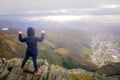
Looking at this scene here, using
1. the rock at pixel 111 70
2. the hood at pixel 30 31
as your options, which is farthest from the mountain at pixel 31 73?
the rock at pixel 111 70

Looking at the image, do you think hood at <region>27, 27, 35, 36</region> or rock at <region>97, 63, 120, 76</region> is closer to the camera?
hood at <region>27, 27, 35, 36</region>

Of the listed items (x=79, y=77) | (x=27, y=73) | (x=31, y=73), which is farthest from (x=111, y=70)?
(x=27, y=73)

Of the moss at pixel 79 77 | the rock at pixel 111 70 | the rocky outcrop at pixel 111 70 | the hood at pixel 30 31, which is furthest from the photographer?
the rock at pixel 111 70

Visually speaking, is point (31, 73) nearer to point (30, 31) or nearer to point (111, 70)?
point (30, 31)

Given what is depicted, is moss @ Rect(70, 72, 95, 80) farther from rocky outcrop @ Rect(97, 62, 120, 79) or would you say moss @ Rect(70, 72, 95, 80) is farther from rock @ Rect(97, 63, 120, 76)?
rock @ Rect(97, 63, 120, 76)

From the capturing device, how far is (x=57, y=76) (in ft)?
133

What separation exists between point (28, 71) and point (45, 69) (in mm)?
3661

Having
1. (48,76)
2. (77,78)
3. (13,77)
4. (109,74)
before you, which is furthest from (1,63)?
(109,74)

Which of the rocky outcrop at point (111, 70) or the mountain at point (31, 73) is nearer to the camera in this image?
the mountain at point (31, 73)

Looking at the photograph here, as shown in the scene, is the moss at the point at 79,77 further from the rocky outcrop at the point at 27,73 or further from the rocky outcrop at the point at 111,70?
the rocky outcrop at the point at 111,70

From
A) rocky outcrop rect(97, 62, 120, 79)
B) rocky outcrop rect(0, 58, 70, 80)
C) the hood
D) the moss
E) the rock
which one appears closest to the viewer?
the hood

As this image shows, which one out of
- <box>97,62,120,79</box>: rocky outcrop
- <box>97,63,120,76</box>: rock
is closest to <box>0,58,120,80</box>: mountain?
<box>97,62,120,79</box>: rocky outcrop

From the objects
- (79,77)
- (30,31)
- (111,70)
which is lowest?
(111,70)

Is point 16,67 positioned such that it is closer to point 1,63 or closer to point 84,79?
point 1,63
